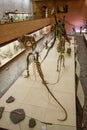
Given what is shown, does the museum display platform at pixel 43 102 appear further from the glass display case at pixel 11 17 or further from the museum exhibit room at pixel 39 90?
the glass display case at pixel 11 17

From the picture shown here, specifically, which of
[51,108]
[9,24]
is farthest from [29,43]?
[9,24]

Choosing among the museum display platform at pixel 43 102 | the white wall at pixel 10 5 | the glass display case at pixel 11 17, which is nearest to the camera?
the museum display platform at pixel 43 102

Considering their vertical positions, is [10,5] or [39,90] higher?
[10,5]

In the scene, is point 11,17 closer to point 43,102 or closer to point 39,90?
point 39,90

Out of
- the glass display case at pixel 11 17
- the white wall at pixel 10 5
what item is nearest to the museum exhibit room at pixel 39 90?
the glass display case at pixel 11 17

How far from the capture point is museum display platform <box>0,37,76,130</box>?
1.74 metres

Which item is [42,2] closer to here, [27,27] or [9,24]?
[27,27]

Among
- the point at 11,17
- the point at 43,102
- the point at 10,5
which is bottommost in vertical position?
the point at 43,102

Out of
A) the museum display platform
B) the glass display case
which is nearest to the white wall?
the glass display case

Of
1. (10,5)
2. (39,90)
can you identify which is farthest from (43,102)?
(10,5)

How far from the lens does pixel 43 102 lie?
228cm

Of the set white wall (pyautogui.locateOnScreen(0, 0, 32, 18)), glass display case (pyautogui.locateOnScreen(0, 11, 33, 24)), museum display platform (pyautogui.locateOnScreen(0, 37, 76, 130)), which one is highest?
white wall (pyautogui.locateOnScreen(0, 0, 32, 18))

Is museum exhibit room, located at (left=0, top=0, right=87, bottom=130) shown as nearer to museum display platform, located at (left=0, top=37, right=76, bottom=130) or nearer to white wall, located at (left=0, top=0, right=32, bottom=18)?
museum display platform, located at (left=0, top=37, right=76, bottom=130)

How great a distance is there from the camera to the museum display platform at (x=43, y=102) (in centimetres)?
174
